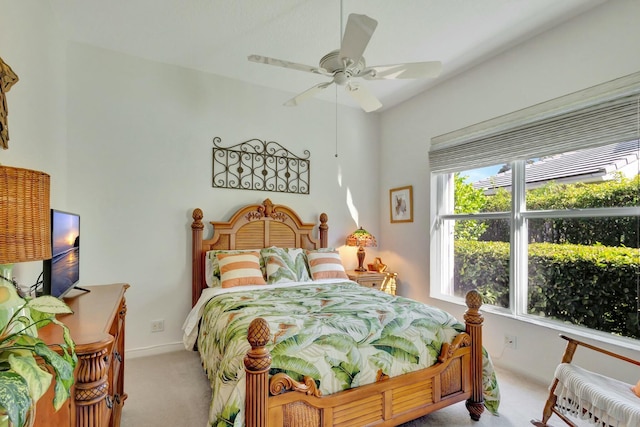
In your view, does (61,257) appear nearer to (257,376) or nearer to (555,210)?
(257,376)

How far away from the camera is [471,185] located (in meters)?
3.35

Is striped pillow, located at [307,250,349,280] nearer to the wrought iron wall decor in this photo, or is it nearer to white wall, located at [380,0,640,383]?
the wrought iron wall decor

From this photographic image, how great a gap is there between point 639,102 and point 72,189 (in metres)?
4.40

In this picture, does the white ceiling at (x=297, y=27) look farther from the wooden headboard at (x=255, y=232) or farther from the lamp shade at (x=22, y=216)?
the lamp shade at (x=22, y=216)

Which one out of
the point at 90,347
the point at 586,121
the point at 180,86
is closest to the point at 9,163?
the point at 90,347

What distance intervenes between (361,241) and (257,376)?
8.82ft

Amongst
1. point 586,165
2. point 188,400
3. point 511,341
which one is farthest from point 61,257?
point 586,165

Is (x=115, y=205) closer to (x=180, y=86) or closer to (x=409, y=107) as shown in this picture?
(x=180, y=86)

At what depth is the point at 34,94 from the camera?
6.27ft

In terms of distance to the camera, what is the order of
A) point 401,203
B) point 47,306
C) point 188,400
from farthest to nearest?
point 401,203 → point 188,400 → point 47,306

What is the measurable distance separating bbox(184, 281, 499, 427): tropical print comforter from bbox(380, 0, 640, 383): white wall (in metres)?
0.87

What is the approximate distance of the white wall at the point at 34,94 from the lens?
1580 mm

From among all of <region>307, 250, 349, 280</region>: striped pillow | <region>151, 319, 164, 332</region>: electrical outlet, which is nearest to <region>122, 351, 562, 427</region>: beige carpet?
<region>151, 319, 164, 332</region>: electrical outlet

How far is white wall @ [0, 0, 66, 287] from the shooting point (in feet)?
5.18
